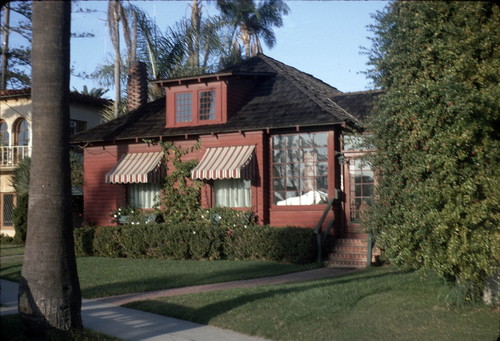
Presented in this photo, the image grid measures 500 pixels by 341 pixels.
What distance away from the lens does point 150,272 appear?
1527 centimetres

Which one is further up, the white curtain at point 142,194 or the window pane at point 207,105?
the window pane at point 207,105

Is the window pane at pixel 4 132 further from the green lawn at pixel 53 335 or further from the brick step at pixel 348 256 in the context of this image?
the green lawn at pixel 53 335

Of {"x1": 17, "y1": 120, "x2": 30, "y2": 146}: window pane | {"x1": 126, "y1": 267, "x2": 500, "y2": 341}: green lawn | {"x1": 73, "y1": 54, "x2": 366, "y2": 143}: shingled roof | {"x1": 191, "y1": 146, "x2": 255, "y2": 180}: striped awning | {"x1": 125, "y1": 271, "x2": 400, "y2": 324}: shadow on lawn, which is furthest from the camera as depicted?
{"x1": 17, "y1": 120, "x2": 30, "y2": 146}: window pane

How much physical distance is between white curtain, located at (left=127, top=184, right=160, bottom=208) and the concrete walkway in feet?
27.0

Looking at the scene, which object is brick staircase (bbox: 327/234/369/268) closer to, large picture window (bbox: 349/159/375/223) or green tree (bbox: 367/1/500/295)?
large picture window (bbox: 349/159/375/223)

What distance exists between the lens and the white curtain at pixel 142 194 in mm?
21297

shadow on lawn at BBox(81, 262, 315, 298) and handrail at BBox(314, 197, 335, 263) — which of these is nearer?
shadow on lawn at BBox(81, 262, 315, 298)

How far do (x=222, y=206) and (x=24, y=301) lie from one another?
1179 centimetres

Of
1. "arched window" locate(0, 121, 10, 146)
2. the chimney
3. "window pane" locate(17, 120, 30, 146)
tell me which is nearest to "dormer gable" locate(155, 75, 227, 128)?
the chimney

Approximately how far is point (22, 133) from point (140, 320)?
Result: 2105cm

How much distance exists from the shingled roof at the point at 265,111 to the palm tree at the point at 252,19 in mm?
12049

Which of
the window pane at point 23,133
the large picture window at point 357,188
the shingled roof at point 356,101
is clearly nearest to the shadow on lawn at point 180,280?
the large picture window at point 357,188

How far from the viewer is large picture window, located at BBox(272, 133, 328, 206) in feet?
60.3

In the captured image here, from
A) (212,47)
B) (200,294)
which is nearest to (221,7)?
(212,47)
